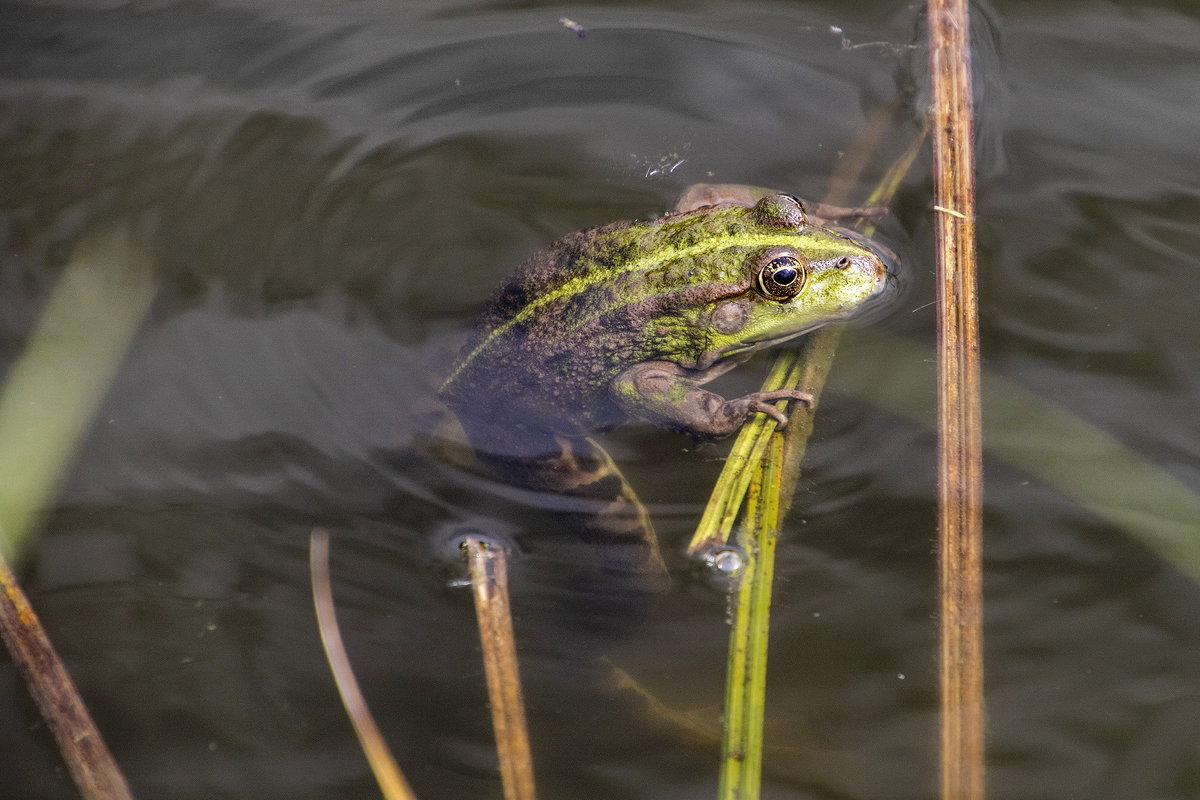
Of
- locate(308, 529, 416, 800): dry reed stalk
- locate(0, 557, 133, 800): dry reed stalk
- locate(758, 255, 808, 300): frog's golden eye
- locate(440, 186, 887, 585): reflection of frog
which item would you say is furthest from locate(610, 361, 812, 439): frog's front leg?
locate(0, 557, 133, 800): dry reed stalk

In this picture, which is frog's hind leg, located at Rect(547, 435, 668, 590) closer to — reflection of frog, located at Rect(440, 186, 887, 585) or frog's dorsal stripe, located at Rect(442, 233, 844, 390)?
reflection of frog, located at Rect(440, 186, 887, 585)

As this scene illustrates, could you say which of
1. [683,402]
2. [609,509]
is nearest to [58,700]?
[609,509]

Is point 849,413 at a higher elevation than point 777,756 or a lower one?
higher

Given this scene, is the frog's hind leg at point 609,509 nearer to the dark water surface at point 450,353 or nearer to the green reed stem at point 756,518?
the dark water surface at point 450,353

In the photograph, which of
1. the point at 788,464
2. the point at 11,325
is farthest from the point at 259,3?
the point at 788,464

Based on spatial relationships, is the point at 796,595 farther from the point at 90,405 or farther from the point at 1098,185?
the point at 90,405

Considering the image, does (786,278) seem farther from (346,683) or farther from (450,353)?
(346,683)

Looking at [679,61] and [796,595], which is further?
[679,61]

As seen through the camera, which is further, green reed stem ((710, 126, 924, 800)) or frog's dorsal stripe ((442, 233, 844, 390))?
frog's dorsal stripe ((442, 233, 844, 390))
